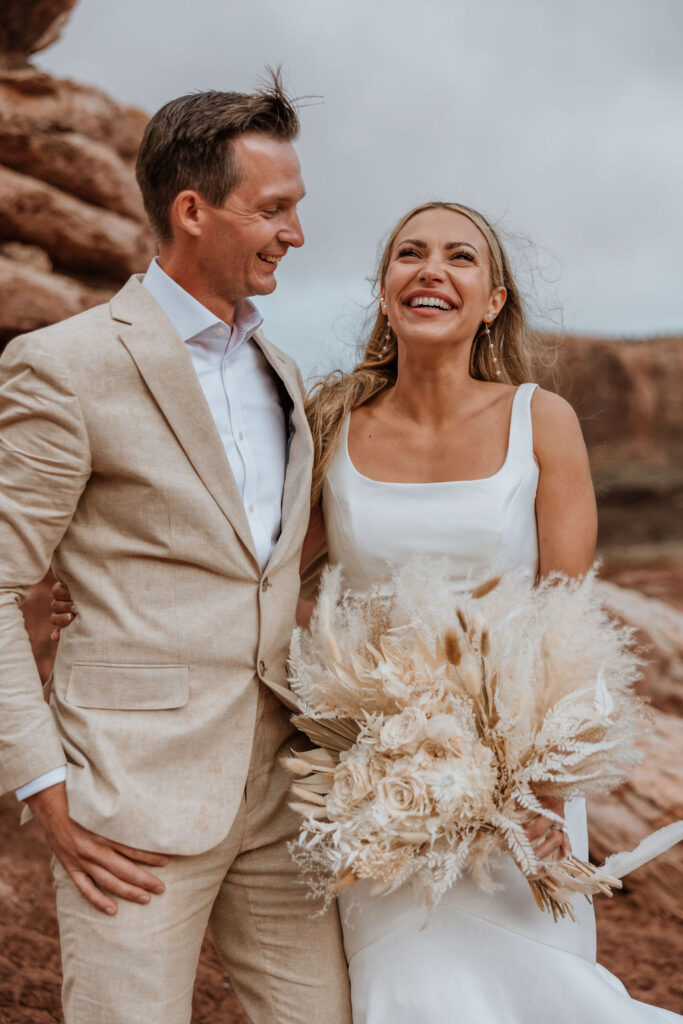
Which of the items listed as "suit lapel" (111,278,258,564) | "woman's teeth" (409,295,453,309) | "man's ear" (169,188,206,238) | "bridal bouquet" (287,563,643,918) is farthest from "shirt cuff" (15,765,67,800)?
"woman's teeth" (409,295,453,309)

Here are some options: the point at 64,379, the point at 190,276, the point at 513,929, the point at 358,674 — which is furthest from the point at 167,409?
the point at 513,929

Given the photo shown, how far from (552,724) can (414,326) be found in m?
1.19

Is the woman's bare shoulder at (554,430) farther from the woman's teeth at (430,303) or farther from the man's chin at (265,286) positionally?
the man's chin at (265,286)

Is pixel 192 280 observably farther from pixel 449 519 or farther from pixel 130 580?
pixel 449 519

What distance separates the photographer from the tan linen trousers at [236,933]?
2006 mm

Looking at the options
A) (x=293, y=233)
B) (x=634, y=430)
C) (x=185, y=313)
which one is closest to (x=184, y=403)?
(x=185, y=313)

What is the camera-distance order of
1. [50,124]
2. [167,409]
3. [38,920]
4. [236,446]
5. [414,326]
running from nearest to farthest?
[167,409]
[236,446]
[414,326]
[38,920]
[50,124]

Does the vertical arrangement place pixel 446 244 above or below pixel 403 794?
above

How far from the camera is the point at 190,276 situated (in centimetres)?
219

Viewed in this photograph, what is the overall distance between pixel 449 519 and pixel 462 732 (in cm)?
83

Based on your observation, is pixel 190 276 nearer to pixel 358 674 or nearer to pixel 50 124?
pixel 358 674

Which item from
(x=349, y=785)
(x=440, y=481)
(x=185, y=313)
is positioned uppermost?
(x=185, y=313)

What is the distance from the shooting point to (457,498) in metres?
2.49

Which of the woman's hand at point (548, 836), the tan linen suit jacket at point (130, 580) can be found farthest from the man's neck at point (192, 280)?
the woman's hand at point (548, 836)
